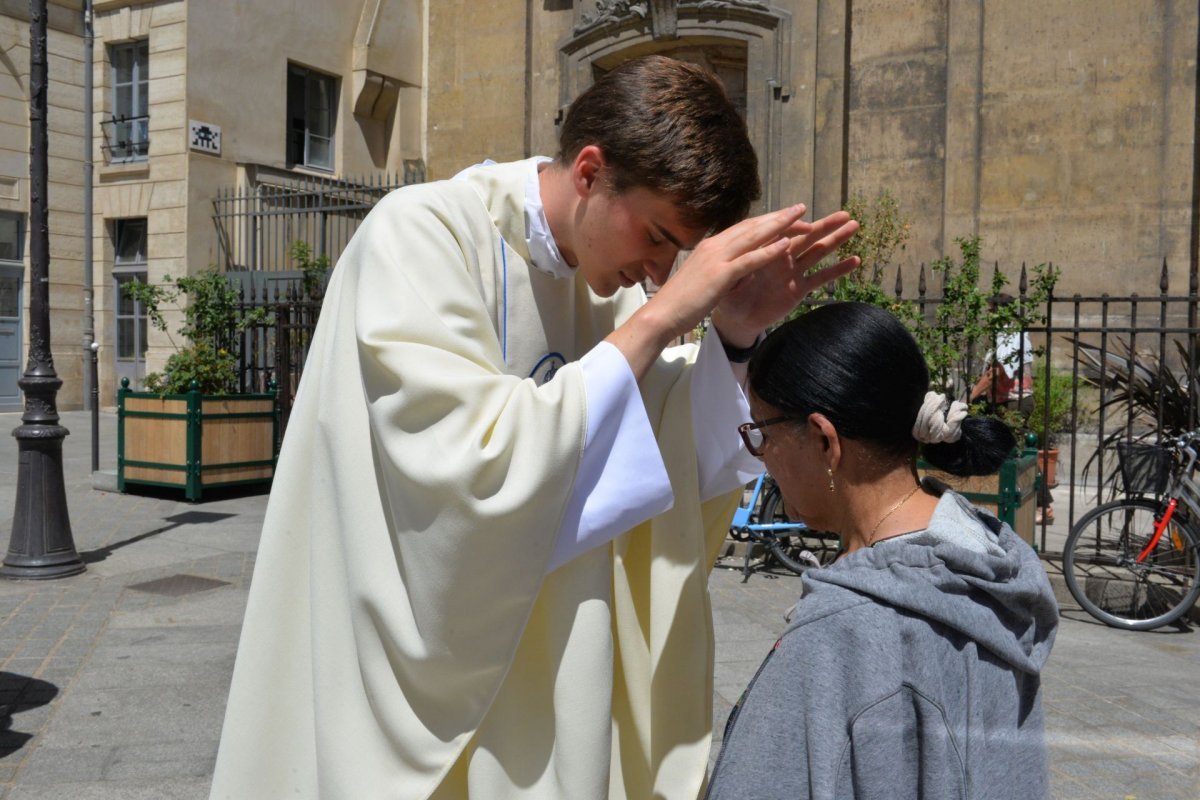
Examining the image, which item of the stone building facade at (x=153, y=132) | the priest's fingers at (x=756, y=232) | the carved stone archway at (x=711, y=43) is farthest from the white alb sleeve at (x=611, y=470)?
the stone building facade at (x=153, y=132)

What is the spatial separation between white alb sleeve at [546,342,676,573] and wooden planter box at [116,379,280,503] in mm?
9006

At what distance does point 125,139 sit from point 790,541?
14592 millimetres

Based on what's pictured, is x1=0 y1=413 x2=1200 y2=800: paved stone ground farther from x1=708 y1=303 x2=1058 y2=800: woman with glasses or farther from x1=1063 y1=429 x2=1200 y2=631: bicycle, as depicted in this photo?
x1=708 y1=303 x2=1058 y2=800: woman with glasses

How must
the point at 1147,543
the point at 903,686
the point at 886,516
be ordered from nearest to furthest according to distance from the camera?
the point at 903,686 < the point at 886,516 < the point at 1147,543

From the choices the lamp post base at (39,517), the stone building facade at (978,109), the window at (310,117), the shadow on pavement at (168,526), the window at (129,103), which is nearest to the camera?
the lamp post base at (39,517)

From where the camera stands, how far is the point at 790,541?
761 centimetres

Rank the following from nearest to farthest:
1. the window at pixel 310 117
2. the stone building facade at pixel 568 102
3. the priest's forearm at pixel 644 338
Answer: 1. the priest's forearm at pixel 644 338
2. the stone building facade at pixel 568 102
3. the window at pixel 310 117

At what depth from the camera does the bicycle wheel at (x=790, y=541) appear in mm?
7352

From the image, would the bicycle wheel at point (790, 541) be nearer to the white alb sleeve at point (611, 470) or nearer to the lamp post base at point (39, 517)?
the lamp post base at point (39, 517)

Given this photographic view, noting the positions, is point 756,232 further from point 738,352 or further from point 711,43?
point 711,43

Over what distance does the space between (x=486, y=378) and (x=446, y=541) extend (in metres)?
0.22

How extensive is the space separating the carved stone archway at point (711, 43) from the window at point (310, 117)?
203 inches

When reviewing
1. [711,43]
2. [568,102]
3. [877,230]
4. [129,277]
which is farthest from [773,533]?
[129,277]

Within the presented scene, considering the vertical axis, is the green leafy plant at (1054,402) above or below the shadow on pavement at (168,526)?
above
